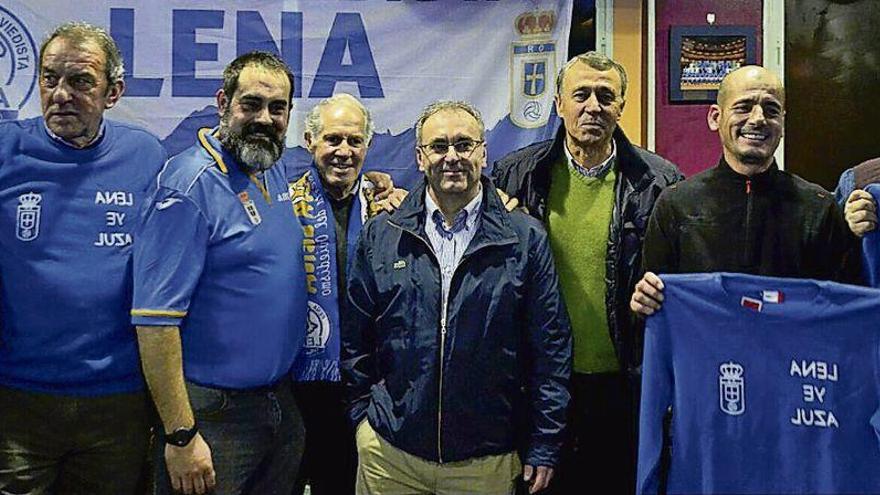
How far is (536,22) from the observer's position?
3732 millimetres

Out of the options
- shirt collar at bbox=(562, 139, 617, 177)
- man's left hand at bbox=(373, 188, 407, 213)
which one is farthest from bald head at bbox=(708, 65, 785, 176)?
man's left hand at bbox=(373, 188, 407, 213)

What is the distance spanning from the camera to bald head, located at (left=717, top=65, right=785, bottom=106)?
2.26m

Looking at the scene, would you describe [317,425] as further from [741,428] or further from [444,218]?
[741,428]

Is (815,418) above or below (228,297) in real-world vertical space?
below

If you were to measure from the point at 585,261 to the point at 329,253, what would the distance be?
78 cm

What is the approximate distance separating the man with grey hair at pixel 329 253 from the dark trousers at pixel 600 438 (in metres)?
0.71

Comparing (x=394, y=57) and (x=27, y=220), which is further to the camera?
(x=394, y=57)

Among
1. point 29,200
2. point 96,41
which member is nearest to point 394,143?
point 96,41

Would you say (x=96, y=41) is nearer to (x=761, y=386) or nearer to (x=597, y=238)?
(x=597, y=238)

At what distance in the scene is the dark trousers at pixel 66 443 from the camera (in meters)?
2.25

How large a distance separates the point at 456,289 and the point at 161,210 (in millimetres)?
765

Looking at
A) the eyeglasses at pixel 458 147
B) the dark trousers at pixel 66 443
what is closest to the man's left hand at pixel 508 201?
the eyeglasses at pixel 458 147

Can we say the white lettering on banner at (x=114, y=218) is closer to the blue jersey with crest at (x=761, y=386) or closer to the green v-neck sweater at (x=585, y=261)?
the green v-neck sweater at (x=585, y=261)

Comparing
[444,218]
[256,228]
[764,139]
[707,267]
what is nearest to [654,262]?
[707,267]
